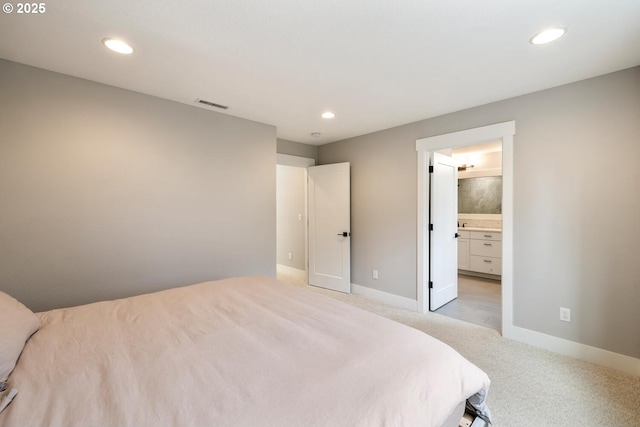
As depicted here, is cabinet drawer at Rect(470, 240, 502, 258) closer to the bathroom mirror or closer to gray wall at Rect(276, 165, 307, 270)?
the bathroom mirror

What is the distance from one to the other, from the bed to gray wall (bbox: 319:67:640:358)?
1911 mm

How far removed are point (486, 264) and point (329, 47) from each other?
190 inches

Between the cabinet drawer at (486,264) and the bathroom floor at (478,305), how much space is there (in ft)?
0.69

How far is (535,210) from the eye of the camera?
263 centimetres

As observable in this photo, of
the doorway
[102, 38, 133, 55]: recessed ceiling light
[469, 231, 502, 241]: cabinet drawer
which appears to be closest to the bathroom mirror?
the doorway

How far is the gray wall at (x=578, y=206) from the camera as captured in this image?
2.20 m

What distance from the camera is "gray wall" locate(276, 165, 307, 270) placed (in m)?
5.22

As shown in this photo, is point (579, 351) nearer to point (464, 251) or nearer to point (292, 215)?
point (464, 251)

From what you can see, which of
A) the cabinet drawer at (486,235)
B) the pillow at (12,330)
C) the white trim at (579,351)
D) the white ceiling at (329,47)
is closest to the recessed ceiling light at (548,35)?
the white ceiling at (329,47)

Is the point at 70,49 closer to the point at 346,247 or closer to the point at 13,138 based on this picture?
the point at 13,138

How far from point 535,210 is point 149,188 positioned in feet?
12.1

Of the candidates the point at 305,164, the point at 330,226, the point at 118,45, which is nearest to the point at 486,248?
the point at 330,226

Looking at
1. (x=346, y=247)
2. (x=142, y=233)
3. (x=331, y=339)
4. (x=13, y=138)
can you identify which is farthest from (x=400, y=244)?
(x=13, y=138)

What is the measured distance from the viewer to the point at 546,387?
203 cm
